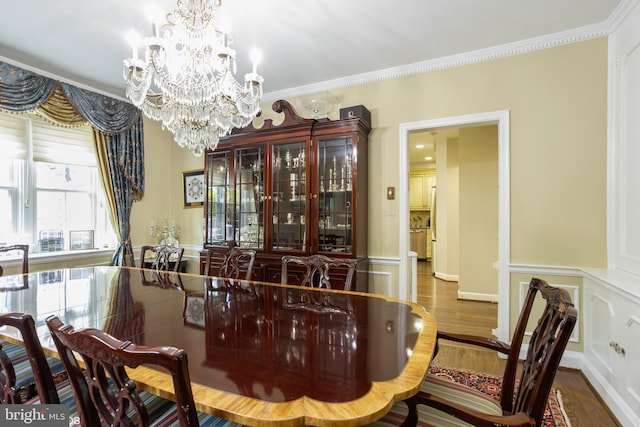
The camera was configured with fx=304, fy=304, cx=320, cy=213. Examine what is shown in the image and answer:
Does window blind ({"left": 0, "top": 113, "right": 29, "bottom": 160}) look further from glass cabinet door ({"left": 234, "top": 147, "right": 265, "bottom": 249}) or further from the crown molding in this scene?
the crown molding

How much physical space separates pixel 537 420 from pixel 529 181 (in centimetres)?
234

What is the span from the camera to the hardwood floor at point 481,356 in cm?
195

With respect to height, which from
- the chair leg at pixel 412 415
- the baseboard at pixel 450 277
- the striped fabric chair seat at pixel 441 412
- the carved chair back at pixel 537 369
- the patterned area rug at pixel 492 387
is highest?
the carved chair back at pixel 537 369

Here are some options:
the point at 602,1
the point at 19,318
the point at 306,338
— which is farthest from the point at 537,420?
the point at 602,1

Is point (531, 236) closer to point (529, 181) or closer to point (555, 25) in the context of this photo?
point (529, 181)

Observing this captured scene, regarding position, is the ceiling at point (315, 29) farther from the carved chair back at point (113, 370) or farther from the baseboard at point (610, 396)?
the baseboard at point (610, 396)

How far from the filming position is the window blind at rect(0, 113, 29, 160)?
306 centimetres

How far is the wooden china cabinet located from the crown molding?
22.9 inches

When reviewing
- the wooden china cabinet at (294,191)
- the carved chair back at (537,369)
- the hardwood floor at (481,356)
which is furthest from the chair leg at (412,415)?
the wooden china cabinet at (294,191)

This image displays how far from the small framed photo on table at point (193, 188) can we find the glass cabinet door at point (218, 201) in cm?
65

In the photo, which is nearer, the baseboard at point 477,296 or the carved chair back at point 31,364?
the carved chair back at point 31,364

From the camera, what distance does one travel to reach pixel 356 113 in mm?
3047

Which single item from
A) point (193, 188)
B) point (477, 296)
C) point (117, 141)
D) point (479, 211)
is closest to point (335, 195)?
point (193, 188)

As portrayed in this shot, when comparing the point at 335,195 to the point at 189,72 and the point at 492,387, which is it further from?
the point at 492,387
